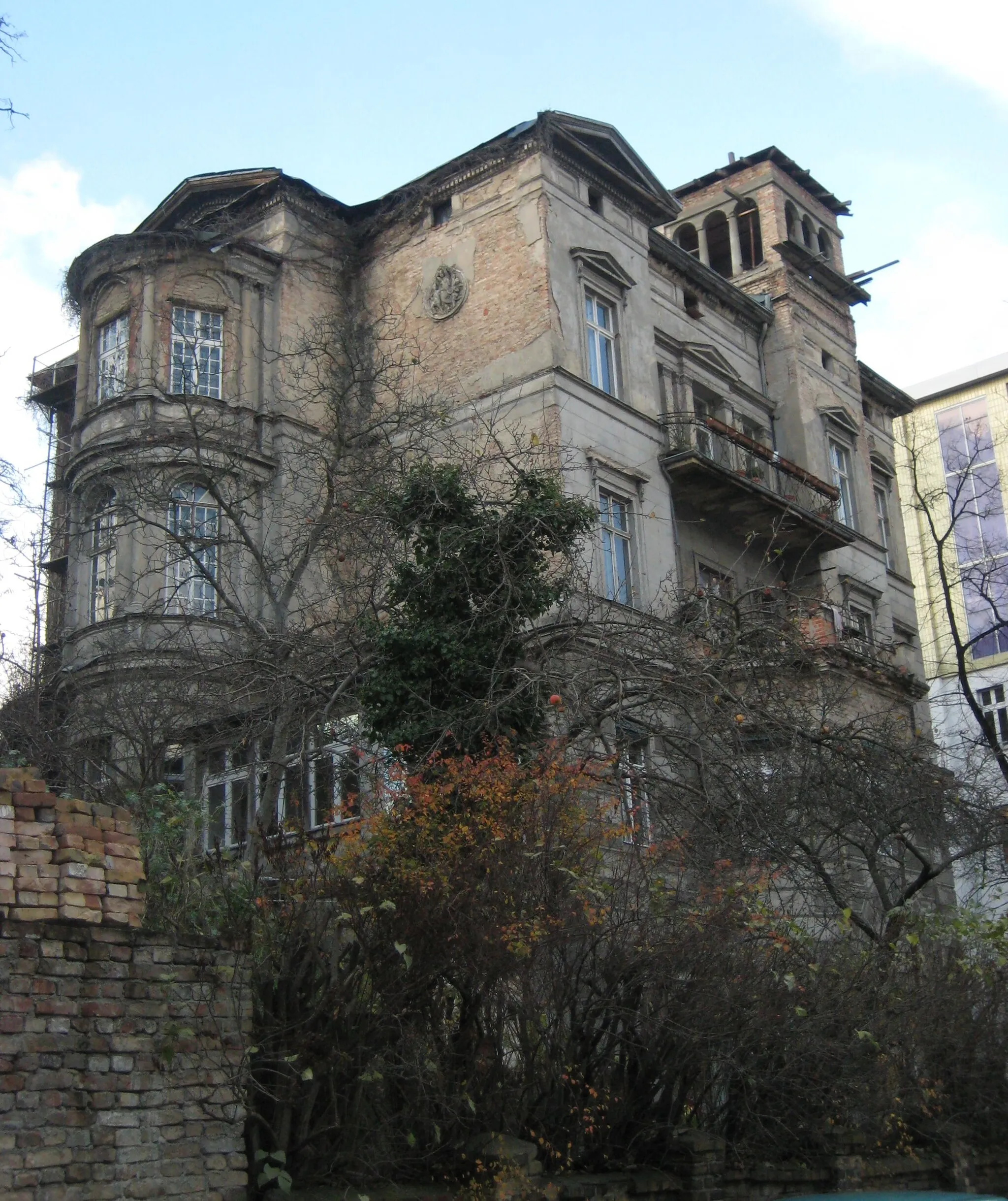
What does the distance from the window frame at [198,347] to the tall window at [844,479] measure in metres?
14.3

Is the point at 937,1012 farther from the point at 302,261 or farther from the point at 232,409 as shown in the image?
the point at 302,261

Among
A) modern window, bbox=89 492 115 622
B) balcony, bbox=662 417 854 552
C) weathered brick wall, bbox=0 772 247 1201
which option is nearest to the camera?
weathered brick wall, bbox=0 772 247 1201

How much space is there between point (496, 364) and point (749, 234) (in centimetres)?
1235

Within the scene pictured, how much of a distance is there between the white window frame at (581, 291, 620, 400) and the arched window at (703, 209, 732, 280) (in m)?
9.10

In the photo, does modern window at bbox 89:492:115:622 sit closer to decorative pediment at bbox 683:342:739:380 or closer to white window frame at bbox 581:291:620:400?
white window frame at bbox 581:291:620:400

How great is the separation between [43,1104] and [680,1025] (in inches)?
213

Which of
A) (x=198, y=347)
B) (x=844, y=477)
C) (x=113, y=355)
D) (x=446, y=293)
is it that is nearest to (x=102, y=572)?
(x=113, y=355)

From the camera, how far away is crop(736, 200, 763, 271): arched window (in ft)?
110

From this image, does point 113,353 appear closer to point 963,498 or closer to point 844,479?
point 844,479

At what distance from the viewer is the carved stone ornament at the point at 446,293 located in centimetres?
2553

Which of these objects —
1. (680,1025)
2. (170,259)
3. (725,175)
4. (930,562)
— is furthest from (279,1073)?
(930,562)

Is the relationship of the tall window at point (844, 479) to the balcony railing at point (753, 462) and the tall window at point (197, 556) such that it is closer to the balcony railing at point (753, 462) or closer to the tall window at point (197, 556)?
the balcony railing at point (753, 462)

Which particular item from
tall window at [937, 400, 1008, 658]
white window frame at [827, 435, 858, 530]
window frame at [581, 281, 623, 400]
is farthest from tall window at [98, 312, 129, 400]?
tall window at [937, 400, 1008, 658]

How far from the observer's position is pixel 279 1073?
9625mm
